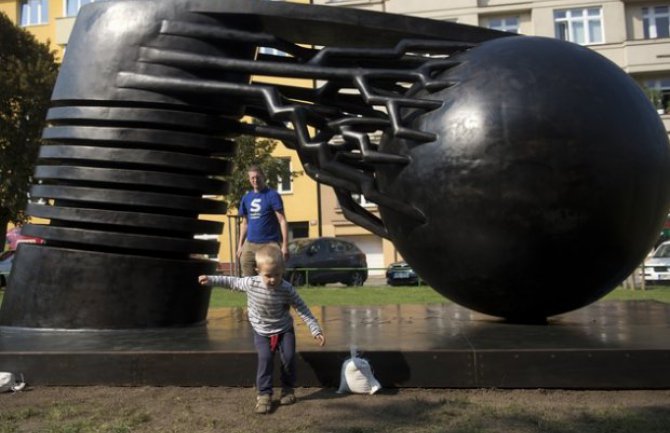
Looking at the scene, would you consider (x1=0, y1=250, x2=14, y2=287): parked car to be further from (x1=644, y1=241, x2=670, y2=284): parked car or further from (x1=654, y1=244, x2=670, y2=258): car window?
(x1=654, y1=244, x2=670, y2=258): car window

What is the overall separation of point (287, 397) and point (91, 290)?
2938 mm

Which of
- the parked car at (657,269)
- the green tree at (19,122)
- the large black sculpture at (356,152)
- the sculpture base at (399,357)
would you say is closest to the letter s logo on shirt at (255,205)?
the large black sculpture at (356,152)

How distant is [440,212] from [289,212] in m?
28.9

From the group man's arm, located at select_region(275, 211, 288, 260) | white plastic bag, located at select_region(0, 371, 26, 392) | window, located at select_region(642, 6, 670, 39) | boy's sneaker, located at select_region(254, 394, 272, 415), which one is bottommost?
boy's sneaker, located at select_region(254, 394, 272, 415)

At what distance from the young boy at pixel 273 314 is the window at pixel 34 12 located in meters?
39.8

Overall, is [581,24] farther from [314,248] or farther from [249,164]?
[314,248]

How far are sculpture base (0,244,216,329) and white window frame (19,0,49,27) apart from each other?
37143mm

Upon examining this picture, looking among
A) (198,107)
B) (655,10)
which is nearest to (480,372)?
(198,107)

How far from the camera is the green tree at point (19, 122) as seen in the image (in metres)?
26.3

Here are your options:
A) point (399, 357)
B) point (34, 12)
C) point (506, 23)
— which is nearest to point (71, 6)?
point (34, 12)

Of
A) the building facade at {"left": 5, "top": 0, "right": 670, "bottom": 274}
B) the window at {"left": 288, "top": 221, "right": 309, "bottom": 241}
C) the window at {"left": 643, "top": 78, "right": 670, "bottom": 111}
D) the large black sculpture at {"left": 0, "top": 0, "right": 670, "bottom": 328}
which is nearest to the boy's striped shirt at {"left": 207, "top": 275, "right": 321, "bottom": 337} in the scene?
the large black sculpture at {"left": 0, "top": 0, "right": 670, "bottom": 328}

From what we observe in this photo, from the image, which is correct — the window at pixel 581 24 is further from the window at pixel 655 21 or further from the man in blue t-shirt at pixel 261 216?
the man in blue t-shirt at pixel 261 216

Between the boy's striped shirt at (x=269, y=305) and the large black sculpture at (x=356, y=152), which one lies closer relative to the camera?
the boy's striped shirt at (x=269, y=305)

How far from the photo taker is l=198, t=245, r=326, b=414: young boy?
493 cm
